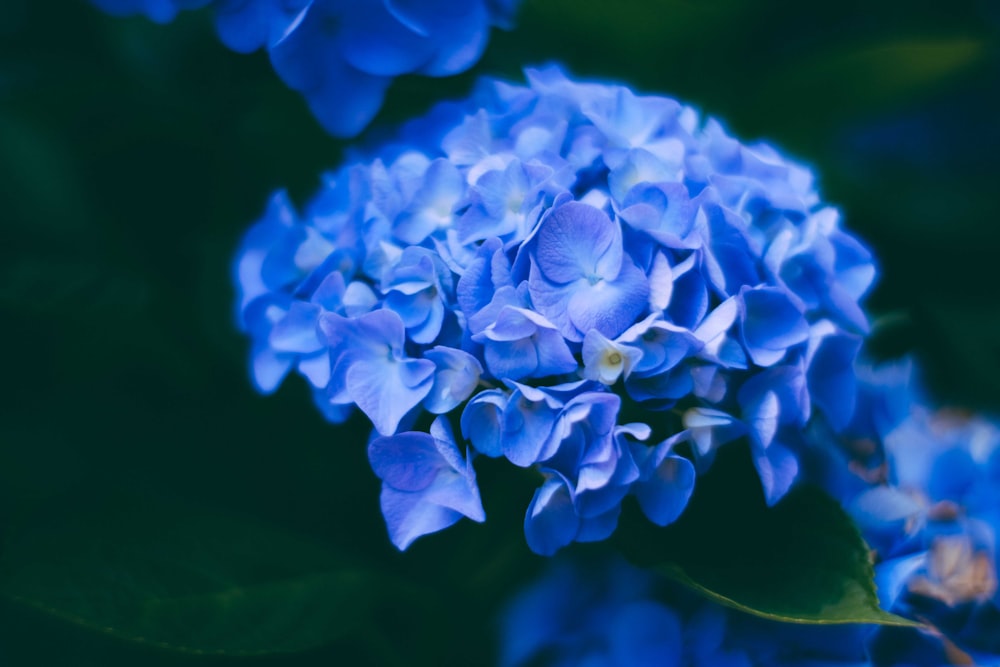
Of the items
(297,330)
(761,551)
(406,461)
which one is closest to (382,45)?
(297,330)

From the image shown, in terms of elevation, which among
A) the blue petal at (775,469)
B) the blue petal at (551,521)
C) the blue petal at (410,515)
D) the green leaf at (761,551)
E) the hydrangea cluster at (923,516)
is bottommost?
the hydrangea cluster at (923,516)

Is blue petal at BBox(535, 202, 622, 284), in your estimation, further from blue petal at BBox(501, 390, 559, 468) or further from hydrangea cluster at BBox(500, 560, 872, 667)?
hydrangea cluster at BBox(500, 560, 872, 667)

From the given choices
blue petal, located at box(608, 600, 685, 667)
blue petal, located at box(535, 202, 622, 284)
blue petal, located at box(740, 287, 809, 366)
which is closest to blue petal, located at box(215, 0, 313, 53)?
blue petal, located at box(535, 202, 622, 284)

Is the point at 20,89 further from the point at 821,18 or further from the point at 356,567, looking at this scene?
the point at 821,18

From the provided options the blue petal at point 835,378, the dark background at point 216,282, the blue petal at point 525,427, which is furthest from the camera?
the dark background at point 216,282

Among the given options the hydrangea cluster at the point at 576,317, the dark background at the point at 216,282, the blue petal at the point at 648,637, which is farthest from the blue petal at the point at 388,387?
the blue petal at the point at 648,637

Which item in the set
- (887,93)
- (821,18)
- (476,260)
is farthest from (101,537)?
(821,18)

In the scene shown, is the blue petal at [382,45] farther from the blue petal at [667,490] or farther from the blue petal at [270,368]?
the blue petal at [667,490]

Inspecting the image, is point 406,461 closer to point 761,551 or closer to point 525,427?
point 525,427
